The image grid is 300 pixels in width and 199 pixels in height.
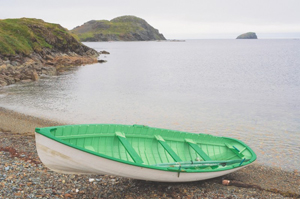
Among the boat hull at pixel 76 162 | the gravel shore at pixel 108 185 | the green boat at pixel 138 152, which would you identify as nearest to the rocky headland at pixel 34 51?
the gravel shore at pixel 108 185

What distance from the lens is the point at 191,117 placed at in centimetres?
2277

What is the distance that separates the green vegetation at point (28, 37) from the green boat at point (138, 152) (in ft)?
131

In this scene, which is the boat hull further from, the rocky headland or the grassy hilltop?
the grassy hilltop

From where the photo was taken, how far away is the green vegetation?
4722 cm

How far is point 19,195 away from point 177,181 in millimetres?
5102

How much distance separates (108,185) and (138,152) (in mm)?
1612

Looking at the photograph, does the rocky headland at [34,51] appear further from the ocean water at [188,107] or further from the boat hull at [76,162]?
the boat hull at [76,162]

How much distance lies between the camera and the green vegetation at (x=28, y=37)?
4722cm

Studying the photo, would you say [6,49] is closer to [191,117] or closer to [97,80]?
[97,80]

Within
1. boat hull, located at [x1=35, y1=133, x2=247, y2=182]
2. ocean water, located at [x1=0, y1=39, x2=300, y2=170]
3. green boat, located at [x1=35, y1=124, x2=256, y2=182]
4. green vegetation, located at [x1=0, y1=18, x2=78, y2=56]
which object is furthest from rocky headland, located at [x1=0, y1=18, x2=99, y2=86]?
boat hull, located at [x1=35, y1=133, x2=247, y2=182]

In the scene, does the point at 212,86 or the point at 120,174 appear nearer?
the point at 120,174

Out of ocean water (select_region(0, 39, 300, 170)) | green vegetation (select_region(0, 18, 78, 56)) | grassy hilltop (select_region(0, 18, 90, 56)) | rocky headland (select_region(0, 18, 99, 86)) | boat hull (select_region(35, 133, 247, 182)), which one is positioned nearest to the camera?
boat hull (select_region(35, 133, 247, 182))

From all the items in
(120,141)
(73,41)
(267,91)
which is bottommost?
(267,91)

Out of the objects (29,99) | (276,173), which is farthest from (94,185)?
(29,99)
